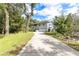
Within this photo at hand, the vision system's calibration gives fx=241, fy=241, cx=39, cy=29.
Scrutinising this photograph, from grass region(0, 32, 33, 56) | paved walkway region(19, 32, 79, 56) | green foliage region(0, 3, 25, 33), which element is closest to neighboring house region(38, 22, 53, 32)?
paved walkway region(19, 32, 79, 56)

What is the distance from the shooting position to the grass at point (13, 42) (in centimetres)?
360

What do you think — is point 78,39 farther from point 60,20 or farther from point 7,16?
point 7,16

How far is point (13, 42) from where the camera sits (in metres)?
3.70

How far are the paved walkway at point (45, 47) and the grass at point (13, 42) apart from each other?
77 mm

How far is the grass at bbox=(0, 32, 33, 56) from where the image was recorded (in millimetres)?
3600

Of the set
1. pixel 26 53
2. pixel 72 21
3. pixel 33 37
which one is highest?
pixel 72 21

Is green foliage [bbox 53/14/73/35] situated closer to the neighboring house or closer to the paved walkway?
the neighboring house

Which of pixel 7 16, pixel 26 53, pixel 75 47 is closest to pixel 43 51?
pixel 26 53

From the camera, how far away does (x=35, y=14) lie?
3754 mm

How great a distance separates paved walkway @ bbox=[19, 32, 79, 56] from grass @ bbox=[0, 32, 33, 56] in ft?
0.25

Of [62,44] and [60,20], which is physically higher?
[60,20]

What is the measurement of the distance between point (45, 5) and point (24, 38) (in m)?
0.61

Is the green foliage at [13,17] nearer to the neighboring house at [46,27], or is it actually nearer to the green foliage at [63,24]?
the neighboring house at [46,27]

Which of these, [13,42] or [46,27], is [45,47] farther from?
[13,42]
